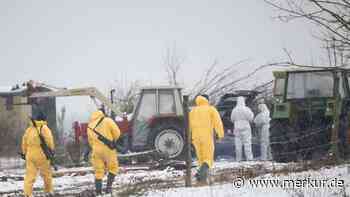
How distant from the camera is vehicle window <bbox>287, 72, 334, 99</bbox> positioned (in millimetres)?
17500

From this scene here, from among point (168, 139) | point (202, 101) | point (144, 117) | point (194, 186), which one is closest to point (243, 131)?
point (168, 139)

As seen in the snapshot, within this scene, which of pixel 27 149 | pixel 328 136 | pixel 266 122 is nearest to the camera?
pixel 27 149

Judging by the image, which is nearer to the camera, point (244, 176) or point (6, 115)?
point (244, 176)

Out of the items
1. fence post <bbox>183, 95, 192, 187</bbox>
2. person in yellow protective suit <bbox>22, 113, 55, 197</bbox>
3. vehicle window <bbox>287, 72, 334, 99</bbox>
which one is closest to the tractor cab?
vehicle window <bbox>287, 72, 334, 99</bbox>

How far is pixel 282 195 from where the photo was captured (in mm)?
9477

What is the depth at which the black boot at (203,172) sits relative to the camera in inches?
492

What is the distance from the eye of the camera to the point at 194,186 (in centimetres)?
1176

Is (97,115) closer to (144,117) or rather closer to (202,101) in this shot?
(202,101)

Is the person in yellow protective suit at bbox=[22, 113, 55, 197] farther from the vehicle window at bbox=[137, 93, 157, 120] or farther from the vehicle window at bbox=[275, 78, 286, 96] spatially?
the vehicle window at bbox=[275, 78, 286, 96]

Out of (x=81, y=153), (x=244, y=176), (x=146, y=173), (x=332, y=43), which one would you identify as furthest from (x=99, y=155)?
(x=81, y=153)

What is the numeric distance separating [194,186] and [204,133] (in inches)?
50.7

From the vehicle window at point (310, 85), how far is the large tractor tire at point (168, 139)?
3.20 meters

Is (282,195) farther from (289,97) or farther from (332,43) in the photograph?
(289,97)

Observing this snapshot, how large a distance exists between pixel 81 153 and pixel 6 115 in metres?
13.6
